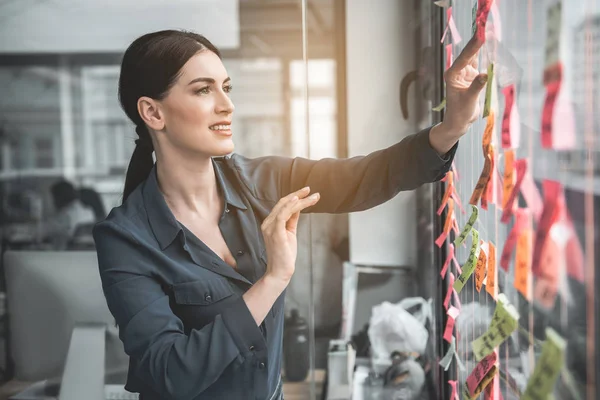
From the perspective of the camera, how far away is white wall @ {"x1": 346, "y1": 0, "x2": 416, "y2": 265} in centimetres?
191

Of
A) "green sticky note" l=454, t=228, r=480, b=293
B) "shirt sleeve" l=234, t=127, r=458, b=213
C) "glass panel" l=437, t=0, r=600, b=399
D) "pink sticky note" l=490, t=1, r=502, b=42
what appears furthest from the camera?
"shirt sleeve" l=234, t=127, r=458, b=213

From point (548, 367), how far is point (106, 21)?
6.20ft

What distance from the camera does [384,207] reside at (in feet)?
6.43

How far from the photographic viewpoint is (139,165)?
139 centimetres

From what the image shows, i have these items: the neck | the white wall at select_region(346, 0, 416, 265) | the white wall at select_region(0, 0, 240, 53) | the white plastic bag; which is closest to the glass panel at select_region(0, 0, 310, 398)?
the white wall at select_region(0, 0, 240, 53)

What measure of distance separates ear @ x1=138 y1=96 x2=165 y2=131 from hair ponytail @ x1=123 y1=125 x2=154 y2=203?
63 millimetres

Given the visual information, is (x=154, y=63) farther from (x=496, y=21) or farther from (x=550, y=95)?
(x=550, y=95)

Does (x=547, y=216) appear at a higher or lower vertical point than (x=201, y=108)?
lower

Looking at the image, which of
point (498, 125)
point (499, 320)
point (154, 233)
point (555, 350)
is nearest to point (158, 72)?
point (154, 233)

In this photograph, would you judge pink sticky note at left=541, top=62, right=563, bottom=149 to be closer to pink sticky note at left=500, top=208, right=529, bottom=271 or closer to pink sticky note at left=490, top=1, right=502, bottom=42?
pink sticky note at left=500, top=208, right=529, bottom=271

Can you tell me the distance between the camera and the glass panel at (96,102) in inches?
81.9

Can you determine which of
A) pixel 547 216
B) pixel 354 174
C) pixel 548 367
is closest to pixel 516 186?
pixel 547 216

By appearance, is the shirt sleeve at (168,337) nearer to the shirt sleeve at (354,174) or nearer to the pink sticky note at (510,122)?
the shirt sleeve at (354,174)

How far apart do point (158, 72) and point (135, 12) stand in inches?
37.3
